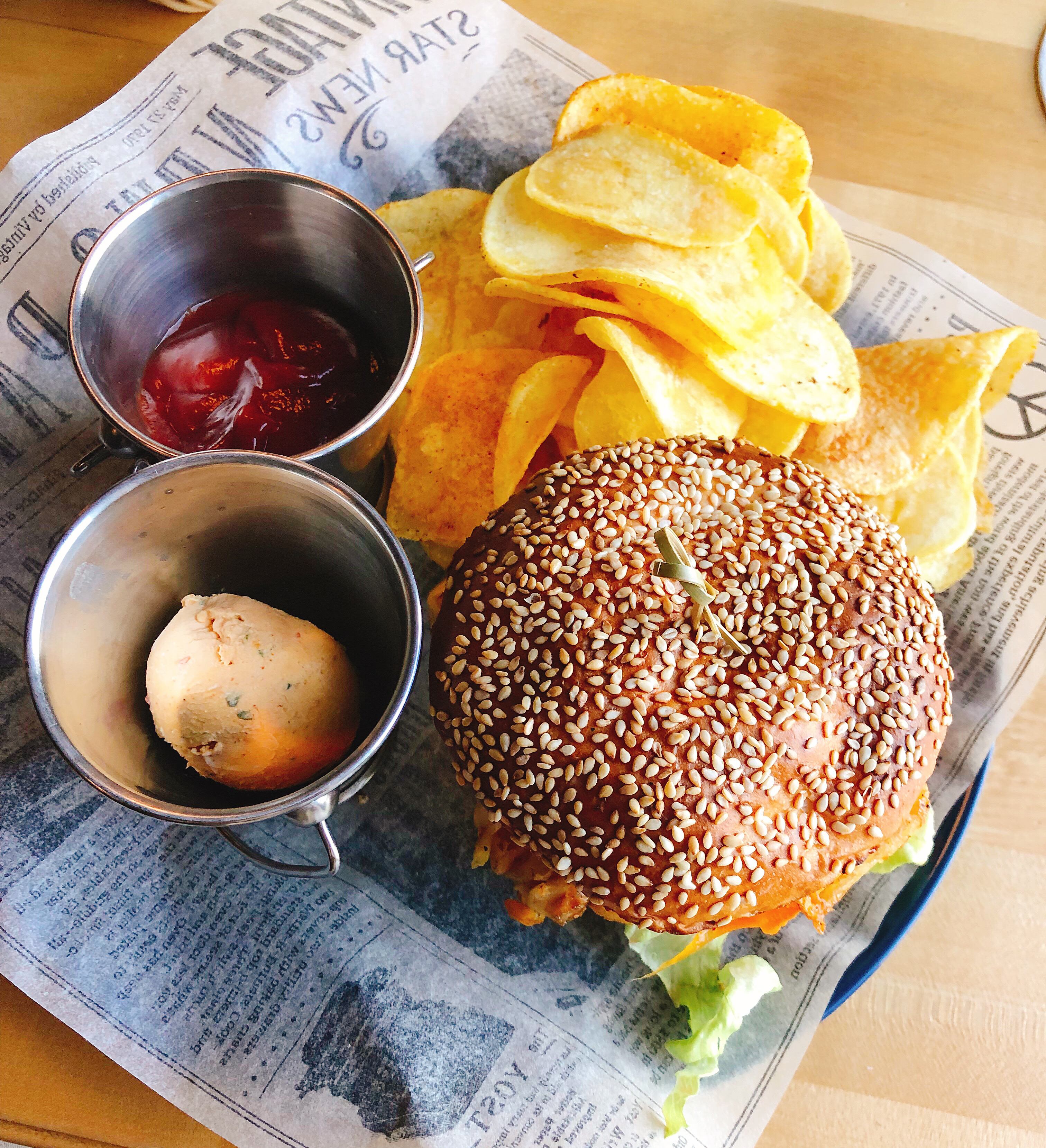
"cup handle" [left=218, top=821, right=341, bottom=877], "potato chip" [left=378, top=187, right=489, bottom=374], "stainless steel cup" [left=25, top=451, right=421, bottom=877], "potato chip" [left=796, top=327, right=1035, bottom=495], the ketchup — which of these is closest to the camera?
"stainless steel cup" [left=25, top=451, right=421, bottom=877]

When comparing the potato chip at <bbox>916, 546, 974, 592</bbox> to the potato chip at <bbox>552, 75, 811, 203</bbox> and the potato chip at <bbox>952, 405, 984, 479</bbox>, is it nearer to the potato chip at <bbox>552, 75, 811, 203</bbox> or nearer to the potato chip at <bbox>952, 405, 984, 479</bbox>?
the potato chip at <bbox>952, 405, 984, 479</bbox>

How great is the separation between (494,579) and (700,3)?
1339 millimetres

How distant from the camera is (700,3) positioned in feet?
5.48

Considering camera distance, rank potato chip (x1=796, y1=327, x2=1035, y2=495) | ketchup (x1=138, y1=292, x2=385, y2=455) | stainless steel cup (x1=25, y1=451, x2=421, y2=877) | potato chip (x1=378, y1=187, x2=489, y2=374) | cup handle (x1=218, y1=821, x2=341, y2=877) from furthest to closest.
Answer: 1. potato chip (x1=378, y1=187, x2=489, y2=374)
2. potato chip (x1=796, y1=327, x2=1035, y2=495)
3. ketchup (x1=138, y1=292, x2=385, y2=455)
4. cup handle (x1=218, y1=821, x2=341, y2=877)
5. stainless steel cup (x1=25, y1=451, x2=421, y2=877)

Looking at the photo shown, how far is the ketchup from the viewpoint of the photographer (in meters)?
1.13

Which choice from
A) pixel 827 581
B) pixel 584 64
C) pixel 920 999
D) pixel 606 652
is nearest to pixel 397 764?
pixel 606 652

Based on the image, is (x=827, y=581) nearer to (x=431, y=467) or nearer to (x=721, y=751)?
(x=721, y=751)

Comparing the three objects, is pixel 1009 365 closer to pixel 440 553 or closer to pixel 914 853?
pixel 914 853

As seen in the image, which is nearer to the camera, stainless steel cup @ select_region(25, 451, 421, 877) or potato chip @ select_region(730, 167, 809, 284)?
stainless steel cup @ select_region(25, 451, 421, 877)

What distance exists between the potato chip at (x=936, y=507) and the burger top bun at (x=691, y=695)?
219 mm

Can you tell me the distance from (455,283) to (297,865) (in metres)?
0.90

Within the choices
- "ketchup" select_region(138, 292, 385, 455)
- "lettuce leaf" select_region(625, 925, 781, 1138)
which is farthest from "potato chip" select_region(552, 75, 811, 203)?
"lettuce leaf" select_region(625, 925, 781, 1138)

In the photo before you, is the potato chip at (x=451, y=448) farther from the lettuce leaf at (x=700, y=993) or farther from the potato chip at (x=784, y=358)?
the lettuce leaf at (x=700, y=993)

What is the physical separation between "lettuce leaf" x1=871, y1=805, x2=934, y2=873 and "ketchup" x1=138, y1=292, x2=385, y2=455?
0.95m
